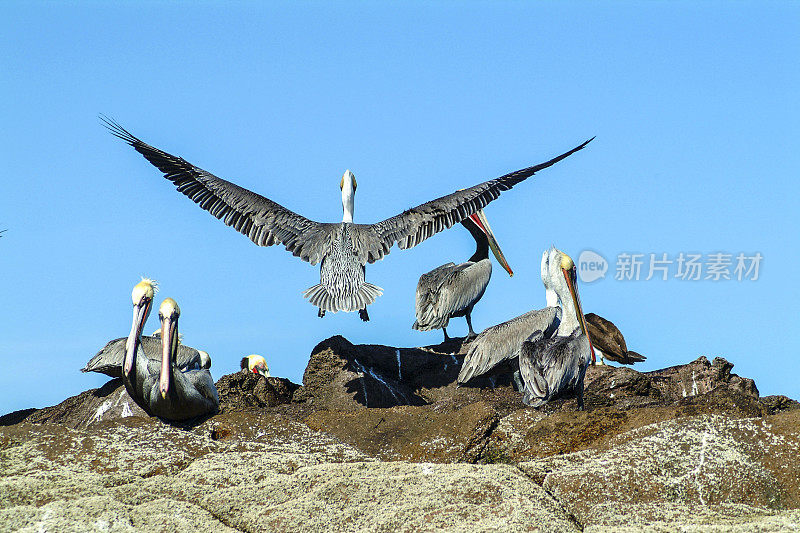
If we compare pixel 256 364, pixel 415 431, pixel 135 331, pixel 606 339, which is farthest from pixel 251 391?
pixel 256 364

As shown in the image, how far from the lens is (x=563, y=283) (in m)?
10.9

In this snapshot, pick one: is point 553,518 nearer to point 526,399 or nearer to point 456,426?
point 456,426

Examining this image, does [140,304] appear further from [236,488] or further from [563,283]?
[563,283]

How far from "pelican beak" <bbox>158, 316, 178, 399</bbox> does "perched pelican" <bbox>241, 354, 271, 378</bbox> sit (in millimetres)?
7809

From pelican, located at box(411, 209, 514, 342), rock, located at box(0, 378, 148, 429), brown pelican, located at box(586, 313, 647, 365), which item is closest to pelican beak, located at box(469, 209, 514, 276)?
pelican, located at box(411, 209, 514, 342)

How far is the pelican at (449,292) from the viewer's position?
39.2 feet

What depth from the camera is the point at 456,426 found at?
680 centimetres

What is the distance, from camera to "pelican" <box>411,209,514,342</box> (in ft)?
39.2

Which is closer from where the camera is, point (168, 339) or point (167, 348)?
point (167, 348)

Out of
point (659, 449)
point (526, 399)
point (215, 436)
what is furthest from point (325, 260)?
point (659, 449)

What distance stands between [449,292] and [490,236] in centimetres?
243

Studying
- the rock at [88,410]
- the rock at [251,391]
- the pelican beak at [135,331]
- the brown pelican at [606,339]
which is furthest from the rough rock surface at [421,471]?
the brown pelican at [606,339]

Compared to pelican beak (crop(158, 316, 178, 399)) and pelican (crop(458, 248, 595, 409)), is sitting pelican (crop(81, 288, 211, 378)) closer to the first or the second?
Answer: pelican beak (crop(158, 316, 178, 399))

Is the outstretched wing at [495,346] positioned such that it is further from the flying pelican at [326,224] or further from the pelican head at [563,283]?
the flying pelican at [326,224]
